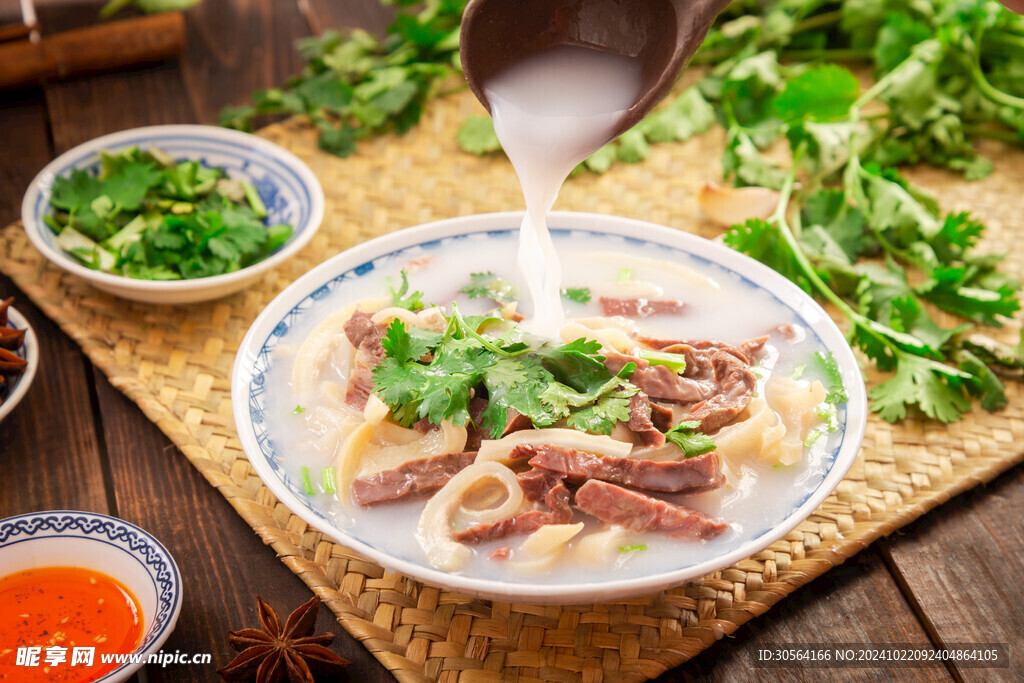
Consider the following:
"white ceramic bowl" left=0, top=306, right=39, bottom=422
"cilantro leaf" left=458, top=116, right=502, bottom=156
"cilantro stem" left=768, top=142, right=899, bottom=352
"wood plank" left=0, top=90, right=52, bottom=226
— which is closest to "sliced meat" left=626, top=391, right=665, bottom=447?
"cilantro stem" left=768, top=142, right=899, bottom=352

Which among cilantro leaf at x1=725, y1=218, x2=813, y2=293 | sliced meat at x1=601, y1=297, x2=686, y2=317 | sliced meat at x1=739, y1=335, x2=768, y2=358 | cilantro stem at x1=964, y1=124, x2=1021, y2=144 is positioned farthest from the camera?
cilantro stem at x1=964, y1=124, x2=1021, y2=144

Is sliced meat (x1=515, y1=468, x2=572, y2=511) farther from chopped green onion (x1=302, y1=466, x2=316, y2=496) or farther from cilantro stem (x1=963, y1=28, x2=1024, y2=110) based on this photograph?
cilantro stem (x1=963, y1=28, x2=1024, y2=110)

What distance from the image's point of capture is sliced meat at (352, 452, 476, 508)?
2.29 metres

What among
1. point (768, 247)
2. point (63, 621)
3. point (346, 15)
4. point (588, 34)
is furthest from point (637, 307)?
point (346, 15)

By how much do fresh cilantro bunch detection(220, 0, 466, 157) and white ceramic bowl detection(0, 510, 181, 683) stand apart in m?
2.46

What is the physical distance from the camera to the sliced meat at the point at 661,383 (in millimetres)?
2537

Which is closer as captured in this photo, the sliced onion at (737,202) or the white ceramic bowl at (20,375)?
the white ceramic bowl at (20,375)

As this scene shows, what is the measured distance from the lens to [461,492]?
229 cm

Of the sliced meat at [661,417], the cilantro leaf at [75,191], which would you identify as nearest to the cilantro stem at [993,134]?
the sliced meat at [661,417]

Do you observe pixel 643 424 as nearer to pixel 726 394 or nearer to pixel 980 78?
pixel 726 394

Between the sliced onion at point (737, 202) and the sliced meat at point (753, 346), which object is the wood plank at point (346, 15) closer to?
the sliced onion at point (737, 202)

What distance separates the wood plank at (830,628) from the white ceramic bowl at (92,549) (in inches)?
54.1

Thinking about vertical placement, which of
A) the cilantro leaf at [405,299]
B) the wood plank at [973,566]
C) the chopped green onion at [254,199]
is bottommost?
the wood plank at [973,566]

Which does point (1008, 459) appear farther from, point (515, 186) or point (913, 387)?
point (515, 186)
